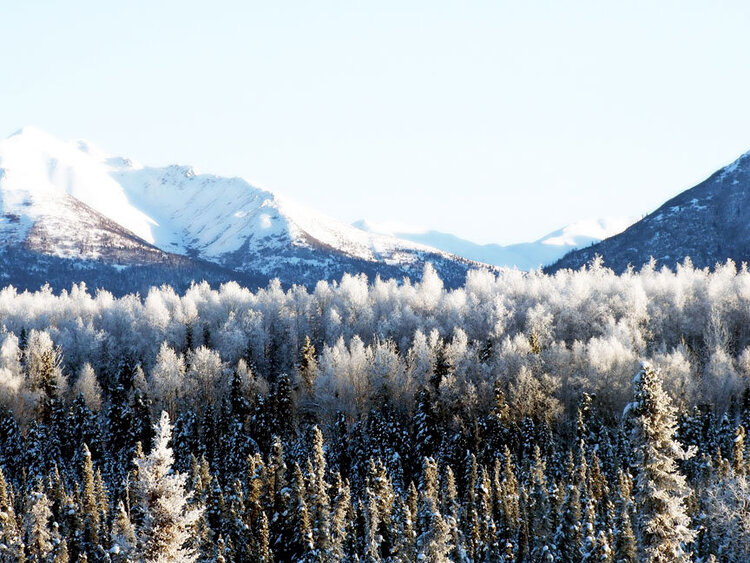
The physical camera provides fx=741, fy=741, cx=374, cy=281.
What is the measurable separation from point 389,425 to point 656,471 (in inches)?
2983

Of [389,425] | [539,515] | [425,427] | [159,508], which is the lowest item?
[539,515]

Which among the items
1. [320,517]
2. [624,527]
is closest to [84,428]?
[320,517]

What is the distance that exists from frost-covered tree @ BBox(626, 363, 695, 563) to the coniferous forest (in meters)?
0.08

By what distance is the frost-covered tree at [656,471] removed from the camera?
26.5 meters

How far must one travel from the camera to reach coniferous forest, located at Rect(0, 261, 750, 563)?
50.8m

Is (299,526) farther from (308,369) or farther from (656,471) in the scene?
(308,369)

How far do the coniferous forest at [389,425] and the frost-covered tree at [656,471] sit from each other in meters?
0.08

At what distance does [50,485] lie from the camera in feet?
273

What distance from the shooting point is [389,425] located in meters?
101

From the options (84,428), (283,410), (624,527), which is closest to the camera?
(624,527)

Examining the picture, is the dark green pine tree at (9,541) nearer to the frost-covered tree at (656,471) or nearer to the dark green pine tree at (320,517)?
the dark green pine tree at (320,517)

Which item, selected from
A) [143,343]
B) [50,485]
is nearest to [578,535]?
[50,485]

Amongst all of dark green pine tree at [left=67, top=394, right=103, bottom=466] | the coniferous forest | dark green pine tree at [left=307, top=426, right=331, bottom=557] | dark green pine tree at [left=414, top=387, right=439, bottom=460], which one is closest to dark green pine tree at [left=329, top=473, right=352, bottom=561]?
the coniferous forest

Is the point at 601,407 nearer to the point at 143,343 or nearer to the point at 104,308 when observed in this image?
the point at 143,343
